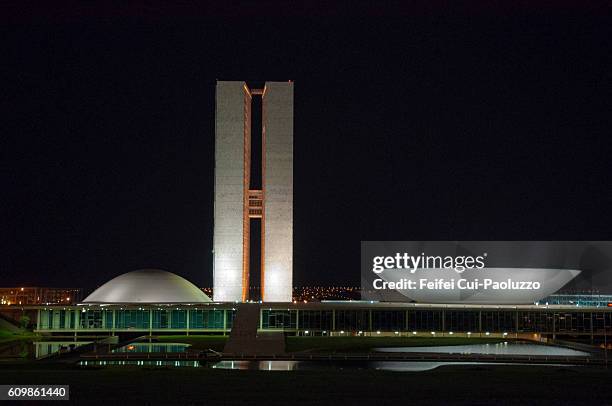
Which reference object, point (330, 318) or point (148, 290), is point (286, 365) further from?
point (148, 290)

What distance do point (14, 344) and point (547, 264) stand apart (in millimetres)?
38497

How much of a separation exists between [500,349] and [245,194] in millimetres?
32067

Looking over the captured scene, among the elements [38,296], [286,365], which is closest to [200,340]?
[286,365]

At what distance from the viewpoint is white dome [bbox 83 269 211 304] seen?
230 ft

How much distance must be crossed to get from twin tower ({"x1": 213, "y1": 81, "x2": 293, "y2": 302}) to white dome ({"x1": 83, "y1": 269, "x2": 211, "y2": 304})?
4.00 m

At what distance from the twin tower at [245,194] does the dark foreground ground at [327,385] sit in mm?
37812

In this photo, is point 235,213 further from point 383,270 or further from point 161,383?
point 161,383

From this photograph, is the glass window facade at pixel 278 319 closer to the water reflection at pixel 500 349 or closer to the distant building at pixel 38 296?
the water reflection at pixel 500 349

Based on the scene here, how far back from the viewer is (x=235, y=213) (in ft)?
249

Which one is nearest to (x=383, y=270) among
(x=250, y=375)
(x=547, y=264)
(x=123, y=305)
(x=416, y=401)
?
(x=547, y=264)

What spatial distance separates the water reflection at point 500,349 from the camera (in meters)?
47.9

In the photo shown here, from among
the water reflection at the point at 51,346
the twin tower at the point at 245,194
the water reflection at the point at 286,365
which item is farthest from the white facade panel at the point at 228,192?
the water reflection at the point at 286,365

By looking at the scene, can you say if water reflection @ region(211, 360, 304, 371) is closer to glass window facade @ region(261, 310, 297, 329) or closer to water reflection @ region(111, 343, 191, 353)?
water reflection @ region(111, 343, 191, 353)

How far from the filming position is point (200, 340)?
5875 centimetres
